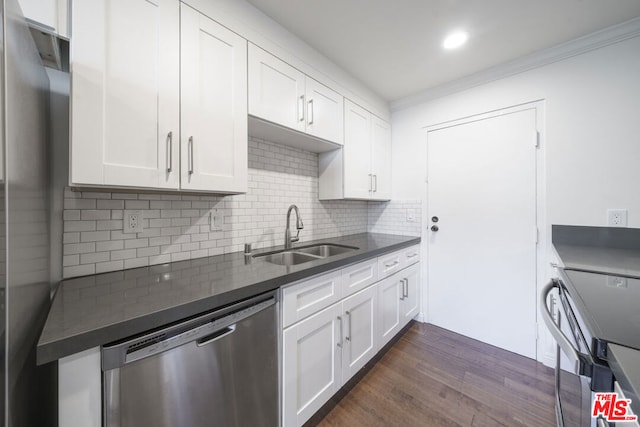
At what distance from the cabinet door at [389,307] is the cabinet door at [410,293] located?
10 cm

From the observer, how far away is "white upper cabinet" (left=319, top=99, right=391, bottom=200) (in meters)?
2.13

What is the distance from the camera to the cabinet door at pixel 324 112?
1741mm

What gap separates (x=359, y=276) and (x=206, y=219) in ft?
3.60

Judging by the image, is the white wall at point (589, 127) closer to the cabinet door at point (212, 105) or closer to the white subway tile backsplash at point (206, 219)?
the white subway tile backsplash at point (206, 219)

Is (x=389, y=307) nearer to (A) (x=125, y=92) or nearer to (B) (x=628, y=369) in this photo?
(B) (x=628, y=369)

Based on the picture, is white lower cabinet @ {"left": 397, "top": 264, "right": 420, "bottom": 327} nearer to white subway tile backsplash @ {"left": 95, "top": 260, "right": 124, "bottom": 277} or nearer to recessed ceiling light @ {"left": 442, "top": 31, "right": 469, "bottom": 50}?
recessed ceiling light @ {"left": 442, "top": 31, "right": 469, "bottom": 50}

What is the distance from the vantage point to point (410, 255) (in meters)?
2.33

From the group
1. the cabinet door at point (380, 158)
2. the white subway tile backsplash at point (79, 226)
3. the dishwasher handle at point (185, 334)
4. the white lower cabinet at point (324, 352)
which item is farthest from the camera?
the cabinet door at point (380, 158)

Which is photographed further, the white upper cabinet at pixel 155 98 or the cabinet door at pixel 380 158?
the cabinet door at pixel 380 158

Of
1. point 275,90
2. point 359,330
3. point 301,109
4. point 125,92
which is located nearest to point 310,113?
point 301,109

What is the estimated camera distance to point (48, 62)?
38.9 inches

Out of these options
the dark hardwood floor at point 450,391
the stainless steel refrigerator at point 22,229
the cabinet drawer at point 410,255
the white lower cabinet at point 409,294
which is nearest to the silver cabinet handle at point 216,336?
the stainless steel refrigerator at point 22,229

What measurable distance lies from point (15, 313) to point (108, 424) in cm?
40

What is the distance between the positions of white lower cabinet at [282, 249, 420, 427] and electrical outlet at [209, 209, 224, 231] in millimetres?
731
